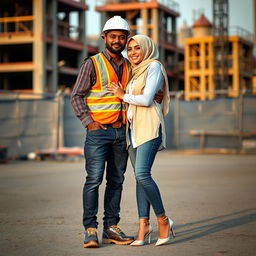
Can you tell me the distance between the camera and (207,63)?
73.2 m

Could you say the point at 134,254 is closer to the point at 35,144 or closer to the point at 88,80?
the point at 88,80

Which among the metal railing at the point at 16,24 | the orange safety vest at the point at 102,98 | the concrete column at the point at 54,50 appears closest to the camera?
the orange safety vest at the point at 102,98

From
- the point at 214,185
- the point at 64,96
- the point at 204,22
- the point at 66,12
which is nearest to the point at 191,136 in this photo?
the point at 64,96

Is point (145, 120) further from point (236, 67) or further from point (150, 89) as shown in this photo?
point (236, 67)

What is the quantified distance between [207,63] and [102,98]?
67571 mm

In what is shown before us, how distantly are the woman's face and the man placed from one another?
5.4 inches

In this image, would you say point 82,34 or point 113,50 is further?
point 82,34

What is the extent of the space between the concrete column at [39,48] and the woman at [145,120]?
47.7 metres

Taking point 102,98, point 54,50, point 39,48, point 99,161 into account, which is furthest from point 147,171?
point 54,50

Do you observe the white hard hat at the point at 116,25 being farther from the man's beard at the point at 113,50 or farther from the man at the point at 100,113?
the man's beard at the point at 113,50

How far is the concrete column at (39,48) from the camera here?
54125 mm

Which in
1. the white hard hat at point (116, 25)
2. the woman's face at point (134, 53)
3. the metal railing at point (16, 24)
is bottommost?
the woman's face at point (134, 53)

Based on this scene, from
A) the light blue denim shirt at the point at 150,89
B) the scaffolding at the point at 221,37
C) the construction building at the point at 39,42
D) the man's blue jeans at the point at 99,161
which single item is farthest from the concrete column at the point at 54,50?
the light blue denim shirt at the point at 150,89

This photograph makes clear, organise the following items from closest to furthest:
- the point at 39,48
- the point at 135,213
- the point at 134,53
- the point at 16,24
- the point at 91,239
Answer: the point at 91,239 < the point at 134,53 < the point at 135,213 < the point at 39,48 < the point at 16,24
